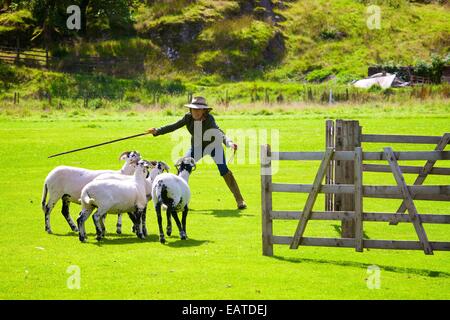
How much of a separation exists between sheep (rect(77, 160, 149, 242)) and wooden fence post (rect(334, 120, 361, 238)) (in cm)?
372

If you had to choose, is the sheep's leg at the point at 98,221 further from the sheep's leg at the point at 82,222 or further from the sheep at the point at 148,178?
the sheep at the point at 148,178

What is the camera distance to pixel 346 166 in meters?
16.7

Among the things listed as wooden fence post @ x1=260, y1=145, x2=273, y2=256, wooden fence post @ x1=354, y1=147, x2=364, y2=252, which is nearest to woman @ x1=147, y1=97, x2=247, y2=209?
wooden fence post @ x1=260, y1=145, x2=273, y2=256

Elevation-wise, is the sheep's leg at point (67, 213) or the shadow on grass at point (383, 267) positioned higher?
the sheep's leg at point (67, 213)

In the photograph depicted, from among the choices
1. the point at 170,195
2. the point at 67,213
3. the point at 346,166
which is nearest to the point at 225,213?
the point at 67,213

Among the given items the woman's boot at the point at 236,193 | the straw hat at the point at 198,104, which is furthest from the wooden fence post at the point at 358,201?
the woman's boot at the point at 236,193

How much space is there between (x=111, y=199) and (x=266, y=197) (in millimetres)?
3165

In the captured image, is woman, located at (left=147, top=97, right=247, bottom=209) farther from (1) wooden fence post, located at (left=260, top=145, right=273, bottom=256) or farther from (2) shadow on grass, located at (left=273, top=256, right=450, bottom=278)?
(2) shadow on grass, located at (left=273, top=256, right=450, bottom=278)

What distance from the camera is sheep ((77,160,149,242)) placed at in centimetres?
1662

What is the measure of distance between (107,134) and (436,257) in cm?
2760

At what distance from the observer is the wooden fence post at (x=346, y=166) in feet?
52.5

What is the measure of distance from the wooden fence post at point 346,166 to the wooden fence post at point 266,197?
5.52 ft

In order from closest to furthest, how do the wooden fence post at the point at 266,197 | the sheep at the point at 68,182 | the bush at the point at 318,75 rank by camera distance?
the wooden fence post at the point at 266,197 < the sheep at the point at 68,182 < the bush at the point at 318,75

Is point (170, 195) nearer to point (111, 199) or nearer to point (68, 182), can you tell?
point (111, 199)
